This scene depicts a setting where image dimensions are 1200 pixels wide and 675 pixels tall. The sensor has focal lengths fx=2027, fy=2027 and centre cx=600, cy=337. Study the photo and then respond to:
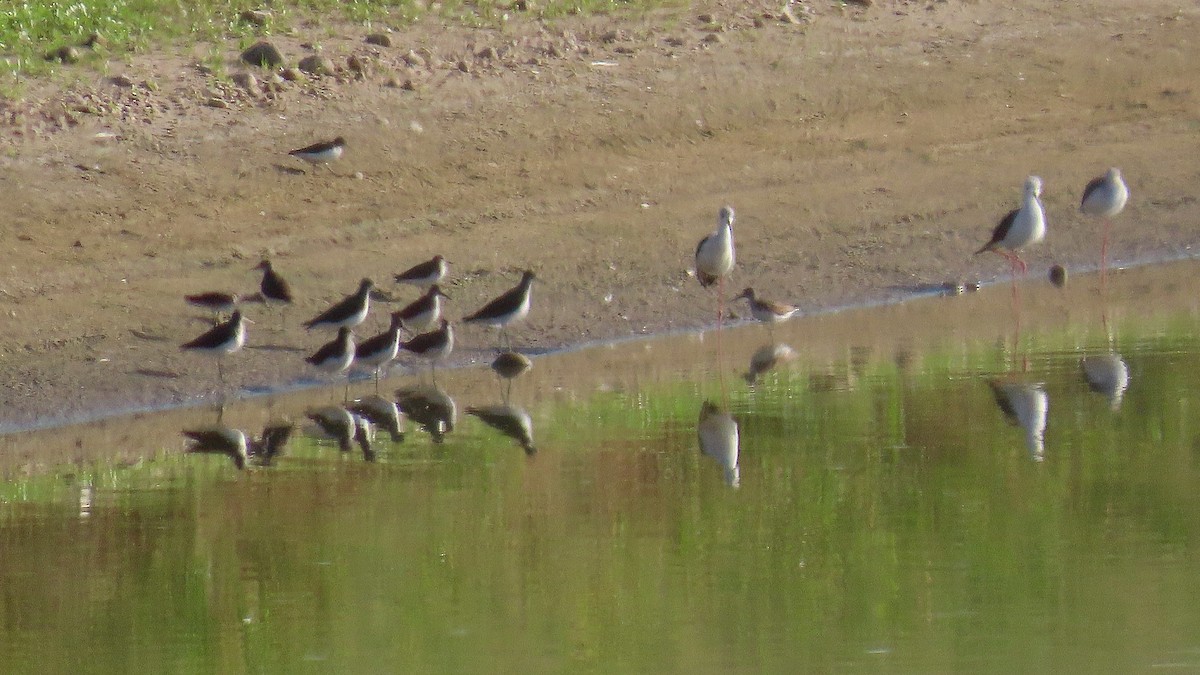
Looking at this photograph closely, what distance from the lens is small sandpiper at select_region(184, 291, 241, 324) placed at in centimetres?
1281

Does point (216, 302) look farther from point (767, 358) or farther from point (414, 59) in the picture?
point (414, 59)

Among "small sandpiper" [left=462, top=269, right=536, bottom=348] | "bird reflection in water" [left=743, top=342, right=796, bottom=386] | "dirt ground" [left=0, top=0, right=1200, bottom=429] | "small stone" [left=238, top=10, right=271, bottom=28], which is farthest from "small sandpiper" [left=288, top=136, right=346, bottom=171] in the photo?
"bird reflection in water" [left=743, top=342, right=796, bottom=386]

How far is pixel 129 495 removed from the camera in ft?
32.2

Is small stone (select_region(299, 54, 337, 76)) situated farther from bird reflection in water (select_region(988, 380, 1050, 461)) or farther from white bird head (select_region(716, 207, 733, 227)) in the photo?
bird reflection in water (select_region(988, 380, 1050, 461))

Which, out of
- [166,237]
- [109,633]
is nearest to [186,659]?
[109,633]

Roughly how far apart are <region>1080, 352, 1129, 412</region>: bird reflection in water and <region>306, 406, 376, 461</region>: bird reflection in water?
3927mm

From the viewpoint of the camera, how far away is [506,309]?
1278 centimetres

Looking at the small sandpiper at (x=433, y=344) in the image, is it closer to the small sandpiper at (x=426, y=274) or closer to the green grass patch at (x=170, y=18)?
the small sandpiper at (x=426, y=274)

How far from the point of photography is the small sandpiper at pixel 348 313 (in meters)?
12.6

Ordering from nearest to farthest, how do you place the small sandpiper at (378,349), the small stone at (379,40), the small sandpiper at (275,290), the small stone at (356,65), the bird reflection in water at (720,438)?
the bird reflection in water at (720,438) < the small sandpiper at (378,349) < the small sandpiper at (275,290) < the small stone at (356,65) < the small stone at (379,40)

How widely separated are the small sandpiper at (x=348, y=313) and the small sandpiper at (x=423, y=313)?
0.90ft

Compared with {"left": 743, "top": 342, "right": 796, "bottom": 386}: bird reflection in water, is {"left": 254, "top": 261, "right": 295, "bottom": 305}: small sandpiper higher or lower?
higher

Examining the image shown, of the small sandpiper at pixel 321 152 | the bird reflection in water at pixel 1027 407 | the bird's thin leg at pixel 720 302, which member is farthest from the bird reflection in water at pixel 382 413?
the small sandpiper at pixel 321 152

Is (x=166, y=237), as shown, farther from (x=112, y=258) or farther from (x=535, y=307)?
(x=535, y=307)
